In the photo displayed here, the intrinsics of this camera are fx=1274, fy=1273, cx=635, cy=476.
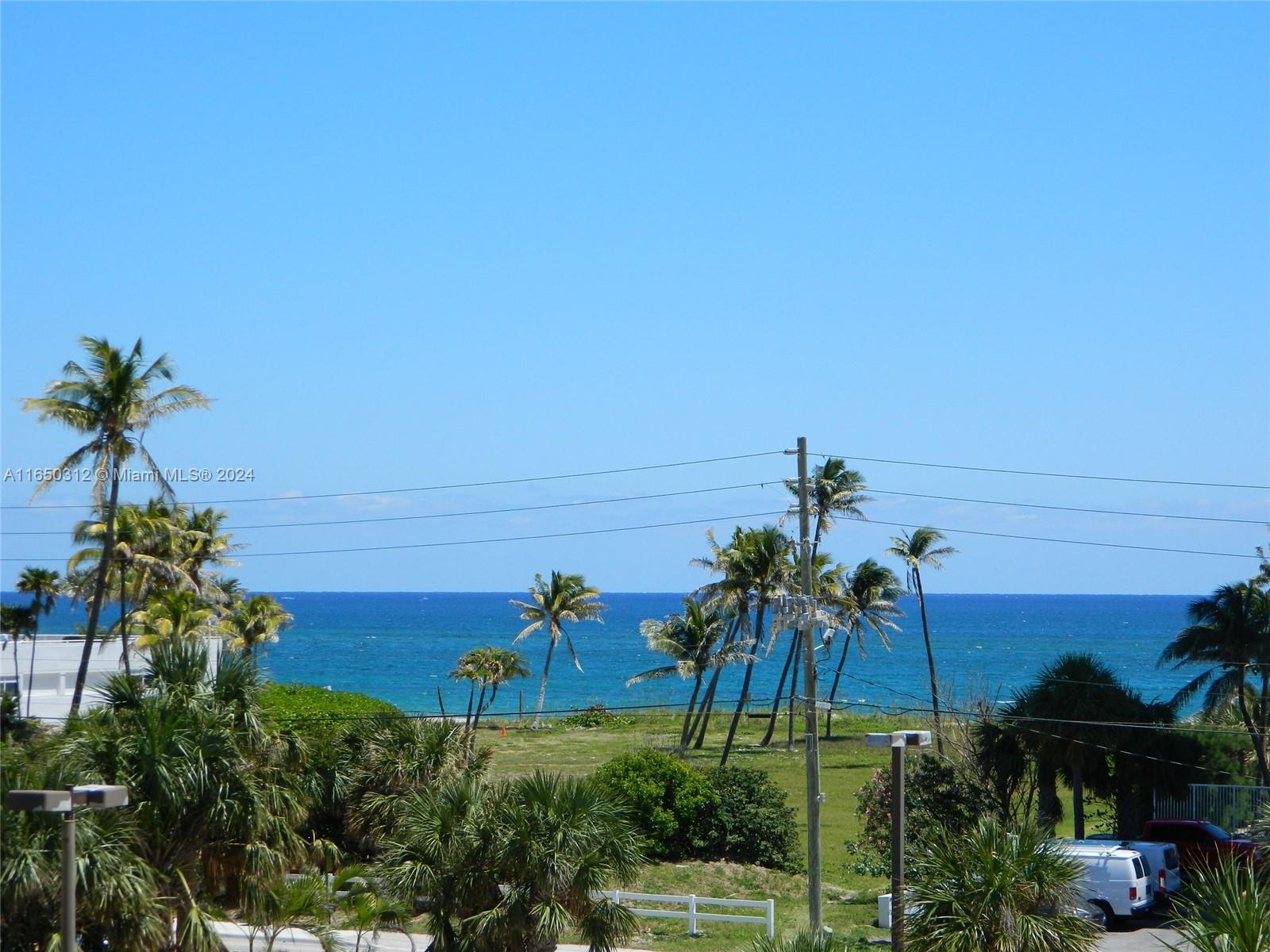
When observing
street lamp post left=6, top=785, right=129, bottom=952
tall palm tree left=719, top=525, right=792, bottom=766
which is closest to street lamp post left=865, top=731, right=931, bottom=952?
street lamp post left=6, top=785, right=129, bottom=952

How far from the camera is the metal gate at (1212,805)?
1375 inches

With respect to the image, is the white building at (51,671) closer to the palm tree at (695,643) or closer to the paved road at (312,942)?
the paved road at (312,942)

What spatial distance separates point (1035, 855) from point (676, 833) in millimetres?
18505

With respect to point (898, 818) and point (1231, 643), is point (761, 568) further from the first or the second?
point (898, 818)

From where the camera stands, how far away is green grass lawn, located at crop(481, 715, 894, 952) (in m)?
27.1

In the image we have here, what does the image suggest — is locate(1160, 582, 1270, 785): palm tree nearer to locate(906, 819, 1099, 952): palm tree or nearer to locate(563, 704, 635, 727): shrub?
locate(906, 819, 1099, 952): palm tree

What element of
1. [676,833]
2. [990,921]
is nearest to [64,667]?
[676,833]

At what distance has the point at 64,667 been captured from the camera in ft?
135

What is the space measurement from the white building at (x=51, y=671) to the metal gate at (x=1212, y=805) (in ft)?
88.3

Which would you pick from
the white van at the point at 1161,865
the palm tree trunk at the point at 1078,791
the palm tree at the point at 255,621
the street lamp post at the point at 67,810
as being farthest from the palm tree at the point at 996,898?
the palm tree at the point at 255,621

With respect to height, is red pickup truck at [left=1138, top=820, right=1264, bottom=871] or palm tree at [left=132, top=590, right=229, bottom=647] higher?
palm tree at [left=132, top=590, right=229, bottom=647]

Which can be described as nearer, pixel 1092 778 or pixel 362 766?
pixel 362 766

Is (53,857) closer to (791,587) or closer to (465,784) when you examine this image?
(465,784)

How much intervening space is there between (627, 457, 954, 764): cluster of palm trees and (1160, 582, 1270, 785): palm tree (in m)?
14.8
